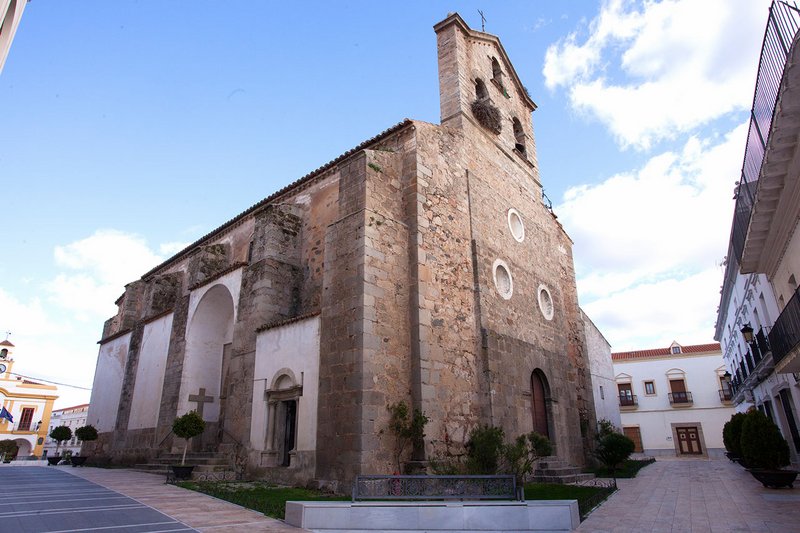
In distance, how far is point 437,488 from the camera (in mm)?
6234

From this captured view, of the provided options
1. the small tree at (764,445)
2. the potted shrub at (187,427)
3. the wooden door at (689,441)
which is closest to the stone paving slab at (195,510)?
the potted shrub at (187,427)

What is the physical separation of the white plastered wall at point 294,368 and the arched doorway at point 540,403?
608 centimetres

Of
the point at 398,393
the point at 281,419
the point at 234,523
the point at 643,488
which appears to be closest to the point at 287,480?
the point at 281,419

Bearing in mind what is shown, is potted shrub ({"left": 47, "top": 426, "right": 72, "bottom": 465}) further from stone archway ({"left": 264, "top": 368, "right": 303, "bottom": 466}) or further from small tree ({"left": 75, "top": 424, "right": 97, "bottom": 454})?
stone archway ({"left": 264, "top": 368, "right": 303, "bottom": 466})

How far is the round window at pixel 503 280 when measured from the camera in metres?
12.8

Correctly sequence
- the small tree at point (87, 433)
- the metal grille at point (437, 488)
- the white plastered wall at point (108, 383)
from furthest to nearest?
the white plastered wall at point (108, 383), the small tree at point (87, 433), the metal grille at point (437, 488)

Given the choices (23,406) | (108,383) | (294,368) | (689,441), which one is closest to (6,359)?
(23,406)

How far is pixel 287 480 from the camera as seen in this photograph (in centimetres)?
941

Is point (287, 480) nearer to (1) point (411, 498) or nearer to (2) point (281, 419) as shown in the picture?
(2) point (281, 419)

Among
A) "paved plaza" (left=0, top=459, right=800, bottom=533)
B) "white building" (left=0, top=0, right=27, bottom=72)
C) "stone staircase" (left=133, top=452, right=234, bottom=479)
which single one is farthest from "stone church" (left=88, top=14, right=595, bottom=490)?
"white building" (left=0, top=0, right=27, bottom=72)

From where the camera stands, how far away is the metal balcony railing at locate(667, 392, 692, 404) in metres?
30.8

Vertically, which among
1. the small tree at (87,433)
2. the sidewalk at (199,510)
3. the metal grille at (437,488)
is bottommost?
the sidewalk at (199,510)

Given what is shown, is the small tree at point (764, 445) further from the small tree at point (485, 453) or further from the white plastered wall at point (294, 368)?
the white plastered wall at point (294, 368)

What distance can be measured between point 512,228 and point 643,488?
7.61m
